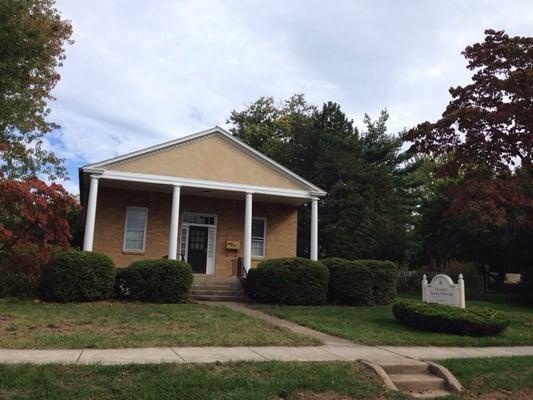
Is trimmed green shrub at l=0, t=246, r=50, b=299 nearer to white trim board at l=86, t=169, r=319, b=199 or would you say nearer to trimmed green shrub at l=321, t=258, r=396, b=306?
white trim board at l=86, t=169, r=319, b=199

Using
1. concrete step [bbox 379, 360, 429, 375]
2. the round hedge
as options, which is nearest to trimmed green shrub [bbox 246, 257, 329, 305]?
the round hedge

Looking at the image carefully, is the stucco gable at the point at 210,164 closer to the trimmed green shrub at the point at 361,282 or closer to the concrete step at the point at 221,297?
the concrete step at the point at 221,297

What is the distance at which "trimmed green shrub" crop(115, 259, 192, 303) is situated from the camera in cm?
1609

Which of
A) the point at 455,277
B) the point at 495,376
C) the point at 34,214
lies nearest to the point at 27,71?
the point at 34,214

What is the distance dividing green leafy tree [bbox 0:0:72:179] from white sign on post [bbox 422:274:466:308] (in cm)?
1128

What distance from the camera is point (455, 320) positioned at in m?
11.6

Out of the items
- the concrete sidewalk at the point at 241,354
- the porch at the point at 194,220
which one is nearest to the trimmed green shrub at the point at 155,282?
the porch at the point at 194,220

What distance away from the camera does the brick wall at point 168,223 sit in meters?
21.6

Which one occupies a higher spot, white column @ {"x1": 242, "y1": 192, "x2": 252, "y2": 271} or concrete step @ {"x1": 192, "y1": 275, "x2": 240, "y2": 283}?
white column @ {"x1": 242, "y1": 192, "x2": 252, "y2": 271}

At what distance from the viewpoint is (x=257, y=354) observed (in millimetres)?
8391

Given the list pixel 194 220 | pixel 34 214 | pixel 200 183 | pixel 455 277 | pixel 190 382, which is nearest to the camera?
pixel 190 382

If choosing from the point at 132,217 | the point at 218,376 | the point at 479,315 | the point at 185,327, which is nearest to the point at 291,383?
the point at 218,376

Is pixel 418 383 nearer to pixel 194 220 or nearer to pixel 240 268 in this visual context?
pixel 240 268

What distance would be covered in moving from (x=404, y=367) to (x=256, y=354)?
7.37ft
